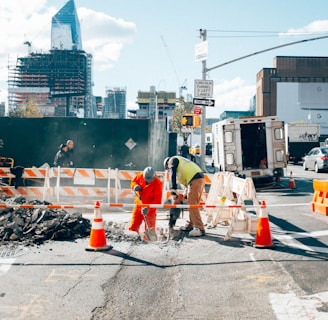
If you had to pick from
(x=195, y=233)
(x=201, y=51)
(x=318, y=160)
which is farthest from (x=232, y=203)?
(x=318, y=160)

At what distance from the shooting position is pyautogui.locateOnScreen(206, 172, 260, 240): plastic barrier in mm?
9477

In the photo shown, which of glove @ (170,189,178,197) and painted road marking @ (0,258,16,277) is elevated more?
glove @ (170,189,178,197)

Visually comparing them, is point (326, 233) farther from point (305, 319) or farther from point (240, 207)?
point (305, 319)

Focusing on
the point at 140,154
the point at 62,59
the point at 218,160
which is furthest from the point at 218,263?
the point at 62,59

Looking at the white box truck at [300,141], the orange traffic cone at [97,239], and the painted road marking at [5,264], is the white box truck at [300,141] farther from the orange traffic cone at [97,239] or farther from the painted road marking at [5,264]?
the painted road marking at [5,264]

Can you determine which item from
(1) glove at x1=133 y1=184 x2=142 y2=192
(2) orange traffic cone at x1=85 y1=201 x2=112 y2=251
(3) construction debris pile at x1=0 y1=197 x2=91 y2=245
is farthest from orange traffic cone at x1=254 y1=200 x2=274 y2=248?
(3) construction debris pile at x1=0 y1=197 x2=91 y2=245

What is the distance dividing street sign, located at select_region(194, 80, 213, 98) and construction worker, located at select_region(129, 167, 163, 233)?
1220cm

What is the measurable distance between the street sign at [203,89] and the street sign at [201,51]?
1643 mm

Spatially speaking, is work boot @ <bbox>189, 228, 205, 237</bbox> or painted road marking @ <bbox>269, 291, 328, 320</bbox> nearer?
painted road marking @ <bbox>269, 291, 328, 320</bbox>

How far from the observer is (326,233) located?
10180mm

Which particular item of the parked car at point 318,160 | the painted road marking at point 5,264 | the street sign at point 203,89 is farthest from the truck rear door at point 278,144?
the painted road marking at point 5,264

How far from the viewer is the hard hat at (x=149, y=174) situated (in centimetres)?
960

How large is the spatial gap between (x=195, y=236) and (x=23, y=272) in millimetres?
3734

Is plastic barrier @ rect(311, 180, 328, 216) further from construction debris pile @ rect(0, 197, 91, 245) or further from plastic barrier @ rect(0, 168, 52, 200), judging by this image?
plastic barrier @ rect(0, 168, 52, 200)
